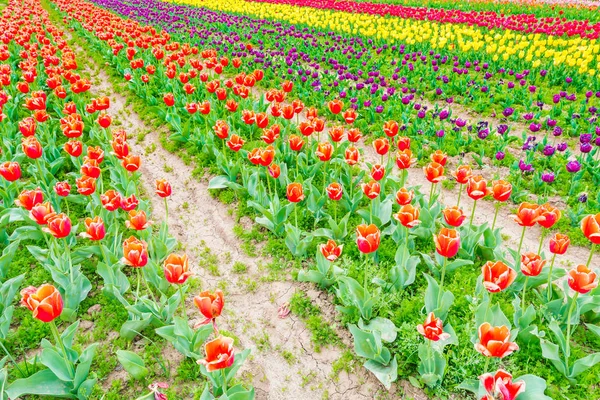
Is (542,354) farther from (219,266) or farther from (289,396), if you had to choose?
(219,266)

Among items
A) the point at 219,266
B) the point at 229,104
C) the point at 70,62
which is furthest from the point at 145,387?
the point at 70,62

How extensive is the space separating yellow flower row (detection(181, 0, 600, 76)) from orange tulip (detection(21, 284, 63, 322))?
11006 millimetres

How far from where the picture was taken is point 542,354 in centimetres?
328

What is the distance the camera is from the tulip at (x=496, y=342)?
7.97 ft

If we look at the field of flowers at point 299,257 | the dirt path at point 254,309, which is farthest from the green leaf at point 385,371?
the dirt path at point 254,309

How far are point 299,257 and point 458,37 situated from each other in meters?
11.8

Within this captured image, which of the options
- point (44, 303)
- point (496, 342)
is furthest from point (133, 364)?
point (496, 342)

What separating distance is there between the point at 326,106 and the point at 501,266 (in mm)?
6522

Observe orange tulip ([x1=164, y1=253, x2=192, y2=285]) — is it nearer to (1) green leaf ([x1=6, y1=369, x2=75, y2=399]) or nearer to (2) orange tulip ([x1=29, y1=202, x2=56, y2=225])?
(1) green leaf ([x1=6, y1=369, x2=75, y2=399])

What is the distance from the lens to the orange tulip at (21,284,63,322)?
8.60 feet

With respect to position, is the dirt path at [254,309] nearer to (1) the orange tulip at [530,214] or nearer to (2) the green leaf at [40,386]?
(2) the green leaf at [40,386]

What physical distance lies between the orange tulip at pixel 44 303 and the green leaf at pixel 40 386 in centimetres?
76

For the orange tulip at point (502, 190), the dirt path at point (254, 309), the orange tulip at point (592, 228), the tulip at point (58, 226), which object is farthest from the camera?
the orange tulip at point (502, 190)

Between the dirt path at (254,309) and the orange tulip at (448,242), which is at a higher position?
the orange tulip at (448,242)
